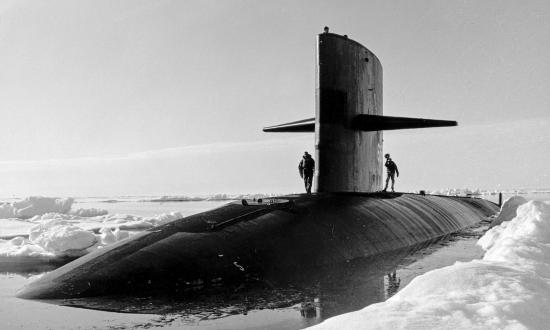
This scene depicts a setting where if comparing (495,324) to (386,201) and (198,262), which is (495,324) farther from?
(386,201)

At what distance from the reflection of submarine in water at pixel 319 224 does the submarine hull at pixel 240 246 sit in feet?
0.05

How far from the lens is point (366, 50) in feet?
37.6

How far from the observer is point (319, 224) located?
8273mm

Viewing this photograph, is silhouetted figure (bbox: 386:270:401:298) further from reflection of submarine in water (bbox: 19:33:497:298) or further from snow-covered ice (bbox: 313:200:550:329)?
snow-covered ice (bbox: 313:200:550:329)

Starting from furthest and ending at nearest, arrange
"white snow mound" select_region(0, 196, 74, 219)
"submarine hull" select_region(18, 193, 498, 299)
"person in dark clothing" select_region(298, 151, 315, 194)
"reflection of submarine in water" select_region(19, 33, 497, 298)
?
"white snow mound" select_region(0, 196, 74, 219), "person in dark clothing" select_region(298, 151, 315, 194), "reflection of submarine in water" select_region(19, 33, 497, 298), "submarine hull" select_region(18, 193, 498, 299)

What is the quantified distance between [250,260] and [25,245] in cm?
598

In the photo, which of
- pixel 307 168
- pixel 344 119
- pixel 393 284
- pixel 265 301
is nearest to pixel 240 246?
pixel 265 301

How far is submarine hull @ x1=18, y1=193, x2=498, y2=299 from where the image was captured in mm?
5734

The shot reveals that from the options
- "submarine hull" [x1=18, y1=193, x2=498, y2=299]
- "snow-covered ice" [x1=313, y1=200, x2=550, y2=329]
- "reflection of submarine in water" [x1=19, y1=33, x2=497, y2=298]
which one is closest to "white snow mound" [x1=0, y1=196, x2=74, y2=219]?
"reflection of submarine in water" [x1=19, y1=33, x2=497, y2=298]

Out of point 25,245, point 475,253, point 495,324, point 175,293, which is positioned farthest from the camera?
point 25,245

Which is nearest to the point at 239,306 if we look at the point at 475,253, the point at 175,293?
the point at 175,293

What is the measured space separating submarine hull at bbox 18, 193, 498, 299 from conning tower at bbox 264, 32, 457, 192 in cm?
58

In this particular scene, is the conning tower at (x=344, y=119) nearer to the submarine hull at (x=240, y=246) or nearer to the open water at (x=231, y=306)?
the submarine hull at (x=240, y=246)

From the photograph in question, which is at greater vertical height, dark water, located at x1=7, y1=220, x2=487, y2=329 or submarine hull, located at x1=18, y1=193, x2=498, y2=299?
submarine hull, located at x1=18, y1=193, x2=498, y2=299
